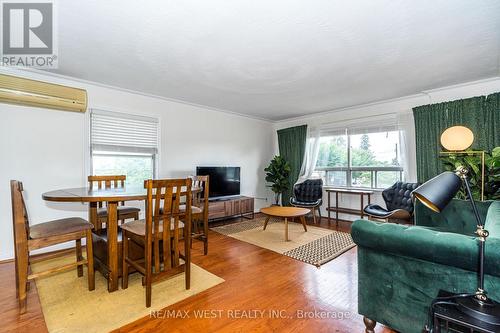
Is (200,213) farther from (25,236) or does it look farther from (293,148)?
(293,148)

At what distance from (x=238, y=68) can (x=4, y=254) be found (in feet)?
11.8

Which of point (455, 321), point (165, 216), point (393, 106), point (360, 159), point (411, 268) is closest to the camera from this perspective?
point (455, 321)

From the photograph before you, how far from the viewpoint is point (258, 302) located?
203 cm

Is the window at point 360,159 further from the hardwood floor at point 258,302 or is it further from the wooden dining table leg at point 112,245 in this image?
the wooden dining table leg at point 112,245

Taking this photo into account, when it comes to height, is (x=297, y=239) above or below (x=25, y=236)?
below

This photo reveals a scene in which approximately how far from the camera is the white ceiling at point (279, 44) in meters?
1.85

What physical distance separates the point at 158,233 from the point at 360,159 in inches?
166

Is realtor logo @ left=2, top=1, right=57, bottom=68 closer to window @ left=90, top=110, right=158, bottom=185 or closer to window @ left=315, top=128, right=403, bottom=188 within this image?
window @ left=90, top=110, right=158, bottom=185

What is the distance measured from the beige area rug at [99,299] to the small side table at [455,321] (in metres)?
1.78

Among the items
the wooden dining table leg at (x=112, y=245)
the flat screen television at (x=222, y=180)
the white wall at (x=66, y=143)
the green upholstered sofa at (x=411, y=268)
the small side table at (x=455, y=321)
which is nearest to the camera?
the small side table at (x=455, y=321)

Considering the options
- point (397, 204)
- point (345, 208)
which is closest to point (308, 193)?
point (345, 208)

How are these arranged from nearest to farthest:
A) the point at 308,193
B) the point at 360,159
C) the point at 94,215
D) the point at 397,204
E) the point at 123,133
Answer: the point at 94,215, the point at 123,133, the point at 397,204, the point at 360,159, the point at 308,193

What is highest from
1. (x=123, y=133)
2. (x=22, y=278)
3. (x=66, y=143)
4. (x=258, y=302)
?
(x=123, y=133)

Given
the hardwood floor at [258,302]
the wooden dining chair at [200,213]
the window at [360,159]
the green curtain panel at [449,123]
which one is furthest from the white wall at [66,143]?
the green curtain panel at [449,123]
